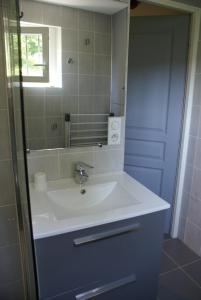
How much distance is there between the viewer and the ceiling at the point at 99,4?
4.18ft

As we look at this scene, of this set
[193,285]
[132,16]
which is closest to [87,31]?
[132,16]

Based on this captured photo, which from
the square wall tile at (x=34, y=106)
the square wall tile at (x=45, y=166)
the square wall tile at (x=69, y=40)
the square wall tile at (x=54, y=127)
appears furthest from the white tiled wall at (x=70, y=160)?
the square wall tile at (x=69, y=40)

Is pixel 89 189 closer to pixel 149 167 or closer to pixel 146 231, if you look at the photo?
pixel 146 231

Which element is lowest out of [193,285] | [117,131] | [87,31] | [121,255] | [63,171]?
[193,285]

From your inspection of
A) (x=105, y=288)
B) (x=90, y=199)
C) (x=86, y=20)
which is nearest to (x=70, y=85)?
(x=86, y=20)

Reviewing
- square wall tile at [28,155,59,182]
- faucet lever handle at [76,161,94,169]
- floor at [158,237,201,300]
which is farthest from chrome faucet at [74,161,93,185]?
floor at [158,237,201,300]

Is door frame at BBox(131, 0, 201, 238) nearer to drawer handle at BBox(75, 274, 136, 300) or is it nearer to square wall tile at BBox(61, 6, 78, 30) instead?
square wall tile at BBox(61, 6, 78, 30)

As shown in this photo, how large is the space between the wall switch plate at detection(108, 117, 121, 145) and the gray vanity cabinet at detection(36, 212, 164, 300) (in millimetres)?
556

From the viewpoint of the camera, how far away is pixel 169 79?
6.45 feet

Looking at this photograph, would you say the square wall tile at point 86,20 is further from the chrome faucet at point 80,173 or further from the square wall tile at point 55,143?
the chrome faucet at point 80,173

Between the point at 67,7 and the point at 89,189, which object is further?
the point at 89,189

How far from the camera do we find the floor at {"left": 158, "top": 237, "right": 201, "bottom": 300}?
1.71 meters

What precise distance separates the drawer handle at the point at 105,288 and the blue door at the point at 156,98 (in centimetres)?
111

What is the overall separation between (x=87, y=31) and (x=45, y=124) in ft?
1.96
